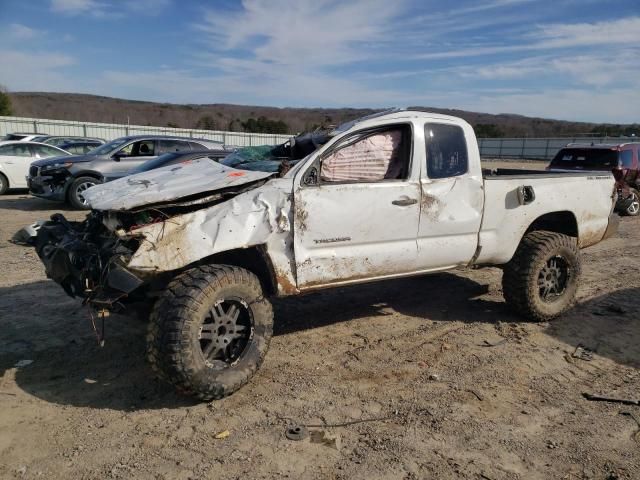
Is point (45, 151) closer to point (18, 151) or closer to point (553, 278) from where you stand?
point (18, 151)

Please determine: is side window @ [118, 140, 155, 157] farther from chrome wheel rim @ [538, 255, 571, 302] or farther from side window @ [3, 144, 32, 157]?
chrome wheel rim @ [538, 255, 571, 302]

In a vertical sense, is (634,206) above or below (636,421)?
above

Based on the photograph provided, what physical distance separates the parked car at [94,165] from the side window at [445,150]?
811 centimetres

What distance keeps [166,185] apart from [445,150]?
2514mm

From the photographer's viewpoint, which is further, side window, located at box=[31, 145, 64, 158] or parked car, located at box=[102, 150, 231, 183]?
side window, located at box=[31, 145, 64, 158]

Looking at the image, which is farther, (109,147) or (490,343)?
(109,147)

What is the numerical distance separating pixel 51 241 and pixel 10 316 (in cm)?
162

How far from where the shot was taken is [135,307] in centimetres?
441

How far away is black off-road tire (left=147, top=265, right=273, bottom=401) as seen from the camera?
136 inches

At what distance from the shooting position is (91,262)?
142 inches

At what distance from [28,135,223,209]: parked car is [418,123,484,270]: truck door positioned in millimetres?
8152

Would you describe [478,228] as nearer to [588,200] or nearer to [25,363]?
[588,200]

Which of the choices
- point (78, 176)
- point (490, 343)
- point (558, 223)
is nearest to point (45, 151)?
point (78, 176)

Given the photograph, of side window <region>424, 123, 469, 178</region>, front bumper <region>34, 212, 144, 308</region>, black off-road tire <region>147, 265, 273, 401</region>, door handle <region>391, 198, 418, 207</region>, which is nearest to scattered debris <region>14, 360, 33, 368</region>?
front bumper <region>34, 212, 144, 308</region>
